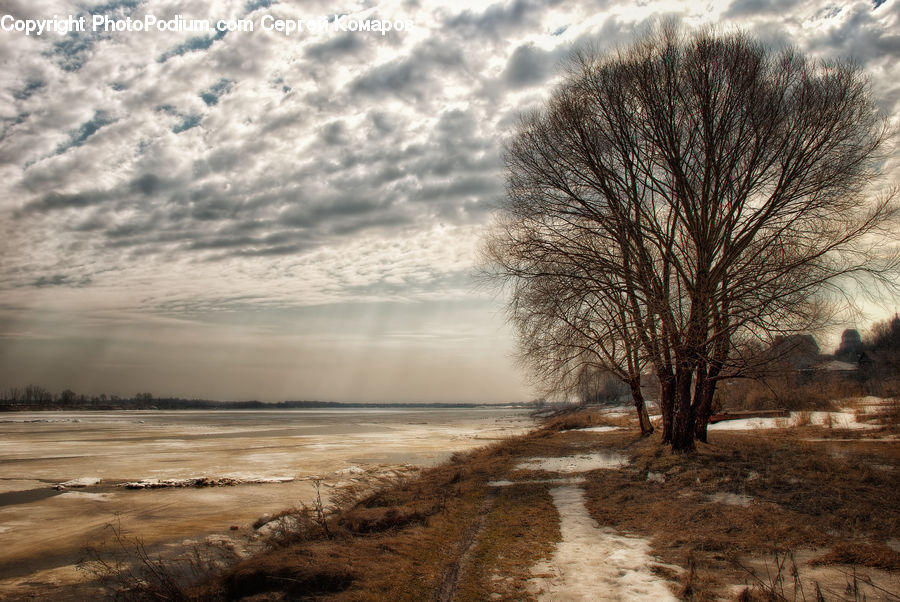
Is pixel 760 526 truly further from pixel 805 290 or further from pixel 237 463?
pixel 237 463

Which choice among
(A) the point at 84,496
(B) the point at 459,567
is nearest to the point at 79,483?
(A) the point at 84,496

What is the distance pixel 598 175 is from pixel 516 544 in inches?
400

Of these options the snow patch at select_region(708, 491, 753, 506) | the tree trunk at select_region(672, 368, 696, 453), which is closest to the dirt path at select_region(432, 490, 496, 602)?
the snow patch at select_region(708, 491, 753, 506)

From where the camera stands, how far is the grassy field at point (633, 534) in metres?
5.77

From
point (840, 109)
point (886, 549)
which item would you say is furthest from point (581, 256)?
point (886, 549)

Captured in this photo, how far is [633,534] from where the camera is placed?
310 inches

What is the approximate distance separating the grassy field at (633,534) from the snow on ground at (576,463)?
1.41 metres

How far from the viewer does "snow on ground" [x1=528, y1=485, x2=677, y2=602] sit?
553 cm

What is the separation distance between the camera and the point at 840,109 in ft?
40.3

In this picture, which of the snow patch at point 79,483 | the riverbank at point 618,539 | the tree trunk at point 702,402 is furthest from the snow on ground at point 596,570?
the snow patch at point 79,483

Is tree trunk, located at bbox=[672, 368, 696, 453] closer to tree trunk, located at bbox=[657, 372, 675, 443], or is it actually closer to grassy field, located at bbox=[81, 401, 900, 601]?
grassy field, located at bbox=[81, 401, 900, 601]

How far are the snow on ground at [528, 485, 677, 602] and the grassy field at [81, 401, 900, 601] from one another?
16 cm

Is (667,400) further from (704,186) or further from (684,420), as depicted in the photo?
(704,186)

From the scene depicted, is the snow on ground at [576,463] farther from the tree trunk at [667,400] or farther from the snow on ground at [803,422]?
the snow on ground at [803,422]
